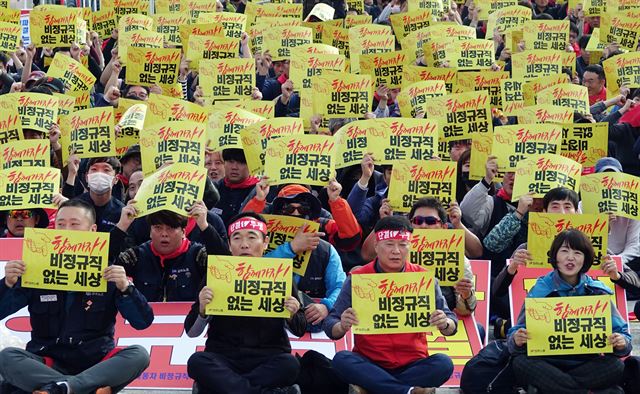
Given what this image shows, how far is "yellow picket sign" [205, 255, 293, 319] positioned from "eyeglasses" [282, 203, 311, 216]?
4.41ft

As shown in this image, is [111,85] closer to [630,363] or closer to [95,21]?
[95,21]

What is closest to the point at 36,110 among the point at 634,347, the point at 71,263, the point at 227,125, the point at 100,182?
the point at 227,125

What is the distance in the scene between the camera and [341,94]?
12883 millimetres

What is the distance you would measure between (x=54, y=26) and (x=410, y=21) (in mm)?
4221

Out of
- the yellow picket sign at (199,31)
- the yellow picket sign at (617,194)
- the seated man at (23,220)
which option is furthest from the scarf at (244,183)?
the yellow picket sign at (199,31)

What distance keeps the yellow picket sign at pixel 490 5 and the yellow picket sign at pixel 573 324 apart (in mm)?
10134

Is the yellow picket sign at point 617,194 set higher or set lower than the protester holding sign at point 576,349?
higher

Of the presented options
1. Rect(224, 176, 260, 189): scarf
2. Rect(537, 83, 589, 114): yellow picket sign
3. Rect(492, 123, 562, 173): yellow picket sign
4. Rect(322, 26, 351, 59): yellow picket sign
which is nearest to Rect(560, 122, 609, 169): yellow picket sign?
Rect(492, 123, 562, 173): yellow picket sign

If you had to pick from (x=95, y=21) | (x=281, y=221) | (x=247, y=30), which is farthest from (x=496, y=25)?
(x=281, y=221)

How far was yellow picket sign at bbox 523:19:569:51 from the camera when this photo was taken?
15922mm

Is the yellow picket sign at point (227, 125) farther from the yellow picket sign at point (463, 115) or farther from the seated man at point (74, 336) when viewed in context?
the seated man at point (74, 336)

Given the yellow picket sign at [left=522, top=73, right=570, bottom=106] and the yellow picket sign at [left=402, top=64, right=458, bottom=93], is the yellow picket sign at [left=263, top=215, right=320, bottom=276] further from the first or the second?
the yellow picket sign at [left=522, top=73, right=570, bottom=106]

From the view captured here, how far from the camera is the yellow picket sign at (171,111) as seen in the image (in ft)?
40.3

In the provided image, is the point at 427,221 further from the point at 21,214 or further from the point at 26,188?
the point at 21,214
